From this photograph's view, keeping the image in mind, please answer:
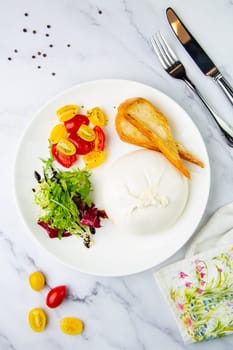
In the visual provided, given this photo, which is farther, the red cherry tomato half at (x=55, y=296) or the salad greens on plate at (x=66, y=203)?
the red cherry tomato half at (x=55, y=296)

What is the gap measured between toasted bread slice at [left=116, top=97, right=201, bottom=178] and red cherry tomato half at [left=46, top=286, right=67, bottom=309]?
50cm

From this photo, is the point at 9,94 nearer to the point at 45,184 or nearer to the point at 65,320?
the point at 45,184

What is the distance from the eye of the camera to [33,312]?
1.56 m

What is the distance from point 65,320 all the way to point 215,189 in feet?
1.98

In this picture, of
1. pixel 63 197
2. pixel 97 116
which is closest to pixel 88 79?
pixel 97 116

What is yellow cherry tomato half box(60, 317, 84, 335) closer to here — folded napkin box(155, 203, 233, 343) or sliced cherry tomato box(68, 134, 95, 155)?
folded napkin box(155, 203, 233, 343)

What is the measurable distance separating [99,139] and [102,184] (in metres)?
0.13

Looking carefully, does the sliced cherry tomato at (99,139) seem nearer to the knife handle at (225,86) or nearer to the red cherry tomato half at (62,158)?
the red cherry tomato half at (62,158)

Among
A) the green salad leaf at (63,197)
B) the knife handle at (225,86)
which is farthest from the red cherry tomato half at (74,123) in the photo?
the knife handle at (225,86)

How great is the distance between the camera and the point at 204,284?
1.50 metres

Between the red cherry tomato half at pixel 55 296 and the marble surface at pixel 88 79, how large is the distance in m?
0.02

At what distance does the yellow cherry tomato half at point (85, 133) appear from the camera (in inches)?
57.4

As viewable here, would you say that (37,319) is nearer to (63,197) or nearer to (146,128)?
(63,197)

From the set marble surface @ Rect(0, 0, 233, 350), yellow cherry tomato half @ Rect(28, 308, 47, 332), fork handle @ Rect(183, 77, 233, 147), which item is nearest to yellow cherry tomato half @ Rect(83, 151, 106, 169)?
marble surface @ Rect(0, 0, 233, 350)
